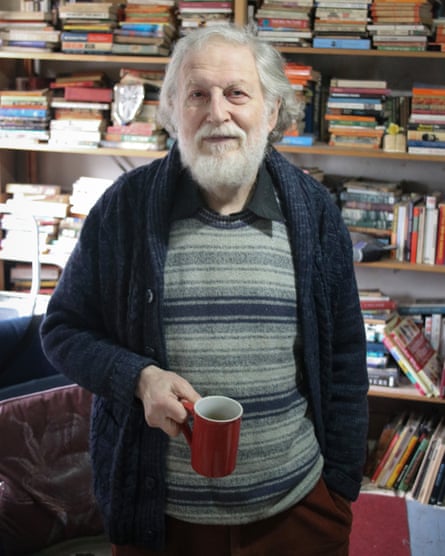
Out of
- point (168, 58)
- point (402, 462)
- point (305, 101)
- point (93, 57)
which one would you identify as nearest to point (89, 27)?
point (93, 57)

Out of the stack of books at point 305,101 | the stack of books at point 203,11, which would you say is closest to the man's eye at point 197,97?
the stack of books at point 305,101

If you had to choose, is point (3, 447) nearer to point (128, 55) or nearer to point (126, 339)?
point (126, 339)

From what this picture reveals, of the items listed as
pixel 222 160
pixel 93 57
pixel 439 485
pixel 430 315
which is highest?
pixel 93 57

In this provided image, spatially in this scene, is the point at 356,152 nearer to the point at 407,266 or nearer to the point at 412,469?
the point at 407,266

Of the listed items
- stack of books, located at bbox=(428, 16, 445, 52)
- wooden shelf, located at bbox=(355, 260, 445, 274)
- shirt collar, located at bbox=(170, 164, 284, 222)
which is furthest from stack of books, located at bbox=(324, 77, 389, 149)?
shirt collar, located at bbox=(170, 164, 284, 222)

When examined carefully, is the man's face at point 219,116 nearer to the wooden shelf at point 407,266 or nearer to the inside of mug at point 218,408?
the inside of mug at point 218,408

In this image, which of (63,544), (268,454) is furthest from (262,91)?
(63,544)

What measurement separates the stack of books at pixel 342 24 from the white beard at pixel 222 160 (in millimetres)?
1404

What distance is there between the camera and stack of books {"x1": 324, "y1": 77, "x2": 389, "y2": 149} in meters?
2.47

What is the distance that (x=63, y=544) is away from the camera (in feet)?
5.09

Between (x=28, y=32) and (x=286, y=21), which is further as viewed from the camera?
(x=28, y=32)

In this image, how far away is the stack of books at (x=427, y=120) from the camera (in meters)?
2.39

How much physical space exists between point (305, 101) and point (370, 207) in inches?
19.2

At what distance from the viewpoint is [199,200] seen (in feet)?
3.85
